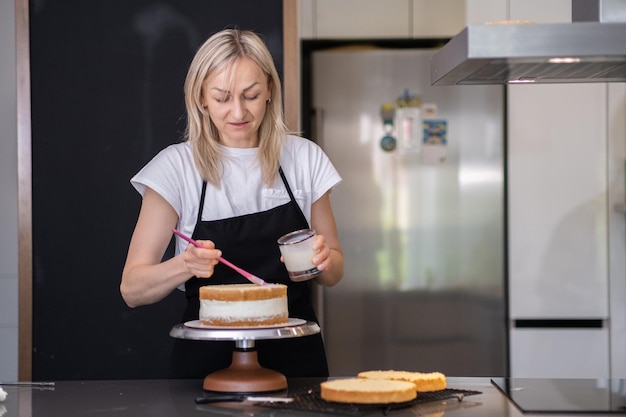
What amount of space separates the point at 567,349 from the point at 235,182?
6.93ft

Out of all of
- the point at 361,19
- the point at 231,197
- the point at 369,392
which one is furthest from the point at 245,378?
the point at 361,19

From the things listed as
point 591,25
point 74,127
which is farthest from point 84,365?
point 591,25

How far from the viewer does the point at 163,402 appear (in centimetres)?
180

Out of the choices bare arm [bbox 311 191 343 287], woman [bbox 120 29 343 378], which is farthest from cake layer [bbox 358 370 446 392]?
bare arm [bbox 311 191 343 287]

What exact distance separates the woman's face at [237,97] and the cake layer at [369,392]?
741 mm

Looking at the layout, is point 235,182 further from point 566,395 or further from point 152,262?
point 566,395

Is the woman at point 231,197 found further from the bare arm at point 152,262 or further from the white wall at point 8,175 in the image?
the white wall at point 8,175

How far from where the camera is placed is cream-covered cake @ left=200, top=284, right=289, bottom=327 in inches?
73.7

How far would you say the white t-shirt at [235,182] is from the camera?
88.4 inches

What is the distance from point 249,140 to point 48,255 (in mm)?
1113

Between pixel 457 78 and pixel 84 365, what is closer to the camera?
pixel 457 78

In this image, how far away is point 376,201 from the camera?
4254 millimetres

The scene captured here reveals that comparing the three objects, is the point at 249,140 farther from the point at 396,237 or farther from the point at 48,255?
the point at 396,237

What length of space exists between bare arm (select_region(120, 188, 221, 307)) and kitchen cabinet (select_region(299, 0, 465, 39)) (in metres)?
2.23
